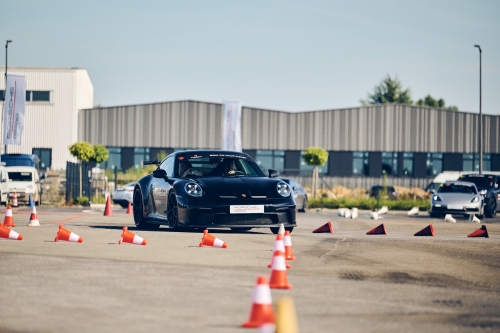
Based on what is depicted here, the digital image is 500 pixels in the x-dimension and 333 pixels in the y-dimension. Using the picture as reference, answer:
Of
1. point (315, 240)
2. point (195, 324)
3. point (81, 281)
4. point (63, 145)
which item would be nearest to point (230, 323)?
point (195, 324)

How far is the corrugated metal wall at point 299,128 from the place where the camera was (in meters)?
61.0

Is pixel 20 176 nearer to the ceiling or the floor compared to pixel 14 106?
nearer to the floor

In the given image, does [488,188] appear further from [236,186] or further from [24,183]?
[236,186]

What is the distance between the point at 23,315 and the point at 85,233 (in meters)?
8.38

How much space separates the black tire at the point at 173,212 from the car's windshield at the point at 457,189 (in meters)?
18.0

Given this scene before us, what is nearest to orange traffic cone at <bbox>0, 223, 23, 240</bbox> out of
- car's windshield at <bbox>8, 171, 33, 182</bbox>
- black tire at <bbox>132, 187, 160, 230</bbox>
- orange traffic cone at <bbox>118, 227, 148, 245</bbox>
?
orange traffic cone at <bbox>118, 227, 148, 245</bbox>

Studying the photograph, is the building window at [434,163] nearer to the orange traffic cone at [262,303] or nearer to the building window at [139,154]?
the building window at [139,154]

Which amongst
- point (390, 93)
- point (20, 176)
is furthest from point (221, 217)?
point (390, 93)

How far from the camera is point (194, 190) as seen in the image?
1523 centimetres

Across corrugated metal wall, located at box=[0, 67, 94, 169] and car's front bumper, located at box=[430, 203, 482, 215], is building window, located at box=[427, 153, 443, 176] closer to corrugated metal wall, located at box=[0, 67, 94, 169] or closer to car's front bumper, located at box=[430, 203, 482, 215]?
corrugated metal wall, located at box=[0, 67, 94, 169]

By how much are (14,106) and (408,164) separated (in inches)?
1077

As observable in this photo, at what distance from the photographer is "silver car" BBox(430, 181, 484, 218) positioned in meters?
30.8

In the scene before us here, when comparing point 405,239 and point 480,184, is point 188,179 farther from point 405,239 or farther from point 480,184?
point 480,184

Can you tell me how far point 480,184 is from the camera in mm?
34750
